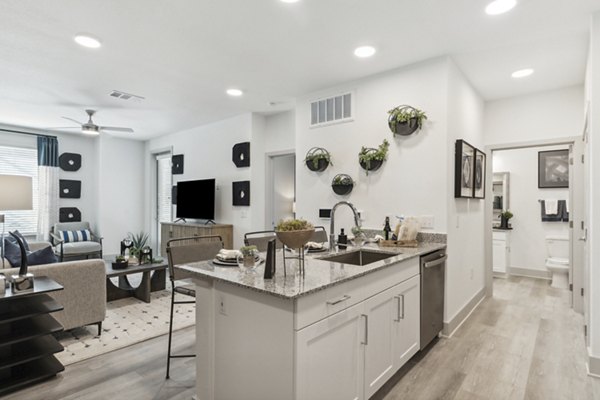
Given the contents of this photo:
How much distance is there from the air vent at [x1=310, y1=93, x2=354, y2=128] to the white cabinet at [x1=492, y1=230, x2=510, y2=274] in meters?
3.80

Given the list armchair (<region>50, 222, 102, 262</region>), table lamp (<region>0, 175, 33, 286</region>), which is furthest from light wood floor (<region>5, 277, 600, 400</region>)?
armchair (<region>50, 222, 102, 262</region>)

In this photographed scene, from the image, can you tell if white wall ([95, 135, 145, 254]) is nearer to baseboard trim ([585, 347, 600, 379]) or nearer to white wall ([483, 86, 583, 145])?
white wall ([483, 86, 583, 145])

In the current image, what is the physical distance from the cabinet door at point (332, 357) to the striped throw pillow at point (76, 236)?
6597mm

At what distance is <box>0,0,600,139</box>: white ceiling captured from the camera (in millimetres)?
2447

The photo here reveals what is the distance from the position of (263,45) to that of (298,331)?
8.31ft

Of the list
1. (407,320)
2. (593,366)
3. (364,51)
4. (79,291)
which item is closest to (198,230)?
(79,291)

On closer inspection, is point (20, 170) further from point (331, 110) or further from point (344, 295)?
→ point (344, 295)

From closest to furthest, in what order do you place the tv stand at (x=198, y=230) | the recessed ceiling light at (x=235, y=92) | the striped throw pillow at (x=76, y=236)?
1. the recessed ceiling light at (x=235, y=92)
2. the tv stand at (x=198, y=230)
3. the striped throw pillow at (x=76, y=236)

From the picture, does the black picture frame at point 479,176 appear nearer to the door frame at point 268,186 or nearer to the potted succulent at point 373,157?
the potted succulent at point 373,157

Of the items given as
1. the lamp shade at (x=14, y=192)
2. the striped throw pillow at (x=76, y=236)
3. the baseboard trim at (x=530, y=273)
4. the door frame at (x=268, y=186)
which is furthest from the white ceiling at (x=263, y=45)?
the baseboard trim at (x=530, y=273)

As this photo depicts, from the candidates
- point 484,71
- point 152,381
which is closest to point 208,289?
point 152,381

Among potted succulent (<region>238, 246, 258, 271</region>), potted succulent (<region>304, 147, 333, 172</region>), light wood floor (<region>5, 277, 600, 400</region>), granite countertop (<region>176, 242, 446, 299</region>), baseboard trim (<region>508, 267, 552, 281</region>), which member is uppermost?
potted succulent (<region>304, 147, 333, 172</region>)

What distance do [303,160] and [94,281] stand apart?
8.71 feet

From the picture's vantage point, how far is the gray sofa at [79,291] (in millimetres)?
2916
